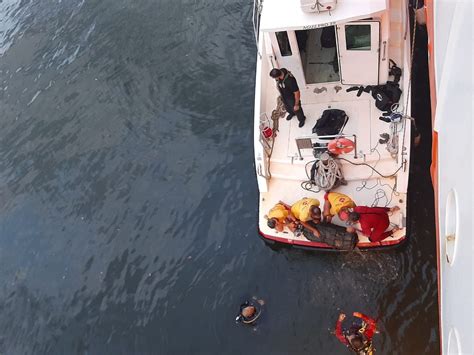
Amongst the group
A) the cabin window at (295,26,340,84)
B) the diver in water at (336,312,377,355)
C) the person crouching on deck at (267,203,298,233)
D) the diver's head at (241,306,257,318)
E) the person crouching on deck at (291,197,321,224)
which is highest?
the cabin window at (295,26,340,84)

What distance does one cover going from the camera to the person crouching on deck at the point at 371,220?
24.8 ft

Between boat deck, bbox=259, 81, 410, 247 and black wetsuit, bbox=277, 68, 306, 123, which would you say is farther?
black wetsuit, bbox=277, 68, 306, 123

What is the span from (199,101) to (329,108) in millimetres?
3718

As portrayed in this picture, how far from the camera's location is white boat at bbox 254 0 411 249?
25.5ft

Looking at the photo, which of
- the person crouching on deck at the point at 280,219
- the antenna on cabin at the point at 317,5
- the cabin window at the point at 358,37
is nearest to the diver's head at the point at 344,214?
the person crouching on deck at the point at 280,219

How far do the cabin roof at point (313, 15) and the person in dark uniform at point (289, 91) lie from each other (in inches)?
30.8

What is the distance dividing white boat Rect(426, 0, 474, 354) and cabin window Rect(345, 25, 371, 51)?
1687 mm

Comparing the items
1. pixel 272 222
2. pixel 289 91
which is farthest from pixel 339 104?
pixel 272 222

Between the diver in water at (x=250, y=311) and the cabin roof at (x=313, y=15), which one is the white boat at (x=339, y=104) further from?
the diver in water at (x=250, y=311)

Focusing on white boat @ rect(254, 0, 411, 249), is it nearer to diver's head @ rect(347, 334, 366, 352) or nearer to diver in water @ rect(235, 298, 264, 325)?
diver in water @ rect(235, 298, 264, 325)

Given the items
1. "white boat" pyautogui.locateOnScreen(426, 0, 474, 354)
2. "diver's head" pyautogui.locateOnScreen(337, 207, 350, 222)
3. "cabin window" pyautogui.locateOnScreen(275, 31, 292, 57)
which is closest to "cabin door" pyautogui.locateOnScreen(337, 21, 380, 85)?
"cabin window" pyautogui.locateOnScreen(275, 31, 292, 57)

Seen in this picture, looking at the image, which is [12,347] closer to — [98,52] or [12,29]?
[98,52]

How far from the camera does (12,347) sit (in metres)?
9.22

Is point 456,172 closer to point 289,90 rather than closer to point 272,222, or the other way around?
point 272,222
